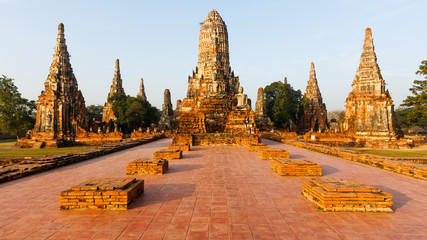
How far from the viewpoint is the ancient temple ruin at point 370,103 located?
2177 cm

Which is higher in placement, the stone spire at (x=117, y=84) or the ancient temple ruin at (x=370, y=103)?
the stone spire at (x=117, y=84)

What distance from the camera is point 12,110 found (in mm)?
27953

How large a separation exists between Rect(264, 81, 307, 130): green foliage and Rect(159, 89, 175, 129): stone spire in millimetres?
17245

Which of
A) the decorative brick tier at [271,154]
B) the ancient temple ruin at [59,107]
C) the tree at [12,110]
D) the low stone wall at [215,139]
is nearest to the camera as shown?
the decorative brick tier at [271,154]

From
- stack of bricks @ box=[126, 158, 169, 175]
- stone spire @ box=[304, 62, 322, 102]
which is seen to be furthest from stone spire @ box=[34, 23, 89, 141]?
stone spire @ box=[304, 62, 322, 102]

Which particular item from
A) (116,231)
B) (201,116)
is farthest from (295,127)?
(116,231)

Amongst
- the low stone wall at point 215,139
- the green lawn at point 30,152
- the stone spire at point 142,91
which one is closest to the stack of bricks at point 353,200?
the low stone wall at point 215,139

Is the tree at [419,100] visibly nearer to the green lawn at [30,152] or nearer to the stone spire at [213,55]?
the stone spire at [213,55]

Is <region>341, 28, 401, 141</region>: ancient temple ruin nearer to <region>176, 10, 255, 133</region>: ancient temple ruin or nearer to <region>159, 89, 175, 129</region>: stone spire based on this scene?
<region>176, 10, 255, 133</region>: ancient temple ruin

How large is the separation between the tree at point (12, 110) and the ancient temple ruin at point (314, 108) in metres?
40.4

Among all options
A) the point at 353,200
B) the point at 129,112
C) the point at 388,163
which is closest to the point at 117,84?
the point at 129,112

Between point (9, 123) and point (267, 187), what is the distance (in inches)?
1331

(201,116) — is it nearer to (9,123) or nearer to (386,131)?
(386,131)

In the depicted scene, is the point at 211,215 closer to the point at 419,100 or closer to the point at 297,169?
the point at 297,169
